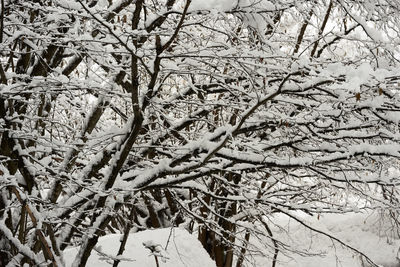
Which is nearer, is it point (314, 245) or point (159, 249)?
point (159, 249)

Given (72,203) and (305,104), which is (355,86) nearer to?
(305,104)

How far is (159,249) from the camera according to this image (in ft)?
14.7

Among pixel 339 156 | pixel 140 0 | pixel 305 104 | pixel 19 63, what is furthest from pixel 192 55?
pixel 19 63

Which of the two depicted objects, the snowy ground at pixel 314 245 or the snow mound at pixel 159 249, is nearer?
the snow mound at pixel 159 249

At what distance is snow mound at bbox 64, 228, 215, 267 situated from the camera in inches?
166

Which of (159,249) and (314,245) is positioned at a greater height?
(159,249)

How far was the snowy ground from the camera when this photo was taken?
4766mm

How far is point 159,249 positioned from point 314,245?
9.89m

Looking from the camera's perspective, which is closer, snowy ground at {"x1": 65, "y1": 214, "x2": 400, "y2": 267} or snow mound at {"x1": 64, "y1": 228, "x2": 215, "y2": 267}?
snow mound at {"x1": 64, "y1": 228, "x2": 215, "y2": 267}

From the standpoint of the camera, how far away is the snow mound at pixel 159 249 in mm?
4211

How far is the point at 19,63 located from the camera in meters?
3.73

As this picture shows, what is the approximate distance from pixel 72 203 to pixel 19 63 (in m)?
1.39

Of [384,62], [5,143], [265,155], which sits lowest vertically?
[5,143]

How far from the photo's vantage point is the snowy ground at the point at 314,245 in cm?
477
